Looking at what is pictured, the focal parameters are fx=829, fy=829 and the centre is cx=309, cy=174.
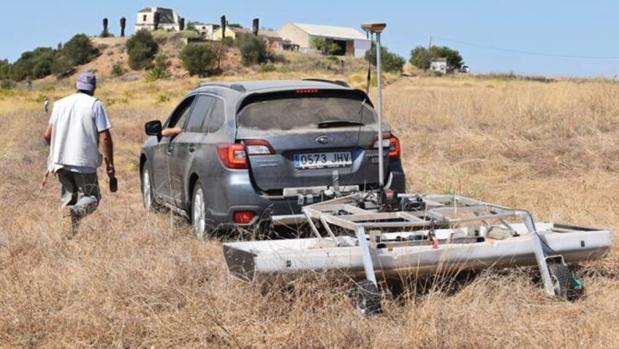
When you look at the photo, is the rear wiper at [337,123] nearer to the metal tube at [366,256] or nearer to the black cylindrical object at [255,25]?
the metal tube at [366,256]

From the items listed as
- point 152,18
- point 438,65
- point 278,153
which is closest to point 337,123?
point 278,153

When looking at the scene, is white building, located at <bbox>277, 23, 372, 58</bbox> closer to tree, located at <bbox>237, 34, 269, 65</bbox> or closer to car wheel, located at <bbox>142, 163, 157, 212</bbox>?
tree, located at <bbox>237, 34, 269, 65</bbox>

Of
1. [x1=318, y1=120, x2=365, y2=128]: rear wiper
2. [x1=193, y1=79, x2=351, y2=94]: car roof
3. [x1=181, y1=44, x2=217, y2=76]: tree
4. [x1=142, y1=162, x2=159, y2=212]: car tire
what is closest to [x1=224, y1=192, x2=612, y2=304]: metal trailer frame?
[x1=318, y1=120, x2=365, y2=128]: rear wiper

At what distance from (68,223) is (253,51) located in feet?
273

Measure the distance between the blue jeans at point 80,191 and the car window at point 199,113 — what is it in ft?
4.01

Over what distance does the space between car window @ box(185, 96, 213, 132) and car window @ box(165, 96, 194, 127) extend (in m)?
0.47

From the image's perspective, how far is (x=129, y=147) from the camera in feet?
64.5

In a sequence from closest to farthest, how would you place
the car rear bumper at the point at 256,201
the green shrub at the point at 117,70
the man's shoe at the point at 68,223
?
the car rear bumper at the point at 256,201, the man's shoe at the point at 68,223, the green shrub at the point at 117,70

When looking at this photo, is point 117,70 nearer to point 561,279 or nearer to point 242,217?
point 242,217

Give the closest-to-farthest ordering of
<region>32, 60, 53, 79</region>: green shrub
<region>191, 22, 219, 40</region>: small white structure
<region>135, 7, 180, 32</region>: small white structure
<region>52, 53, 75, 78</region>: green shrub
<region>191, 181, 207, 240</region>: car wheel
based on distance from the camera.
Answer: <region>191, 181, 207, 240</region>: car wheel, <region>52, 53, 75, 78</region>: green shrub, <region>32, 60, 53, 79</region>: green shrub, <region>191, 22, 219, 40</region>: small white structure, <region>135, 7, 180, 32</region>: small white structure

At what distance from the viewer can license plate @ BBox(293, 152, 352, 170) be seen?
7.34 m

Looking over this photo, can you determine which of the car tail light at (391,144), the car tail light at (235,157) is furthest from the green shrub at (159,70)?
the car tail light at (235,157)

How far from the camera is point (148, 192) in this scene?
10.5 m

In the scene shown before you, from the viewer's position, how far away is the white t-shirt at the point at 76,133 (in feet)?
25.6
